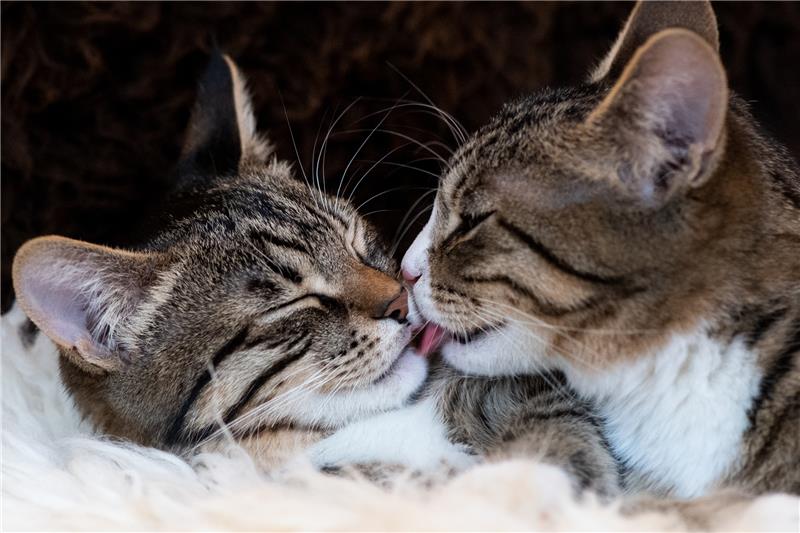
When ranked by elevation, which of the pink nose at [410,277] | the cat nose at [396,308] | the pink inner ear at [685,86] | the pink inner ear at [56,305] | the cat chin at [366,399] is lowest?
the cat chin at [366,399]

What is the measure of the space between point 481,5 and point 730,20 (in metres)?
0.54

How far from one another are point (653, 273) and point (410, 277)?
35 cm

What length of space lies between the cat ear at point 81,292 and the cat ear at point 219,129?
0.32 metres

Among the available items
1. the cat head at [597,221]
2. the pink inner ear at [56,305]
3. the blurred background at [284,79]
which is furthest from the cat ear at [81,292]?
the blurred background at [284,79]

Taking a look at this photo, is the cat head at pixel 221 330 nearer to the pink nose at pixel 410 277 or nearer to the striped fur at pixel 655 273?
the pink nose at pixel 410 277

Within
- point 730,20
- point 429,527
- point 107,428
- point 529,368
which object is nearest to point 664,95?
A: point 529,368

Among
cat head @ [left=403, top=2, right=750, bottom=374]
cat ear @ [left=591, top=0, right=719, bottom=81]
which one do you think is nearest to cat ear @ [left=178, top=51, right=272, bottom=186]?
cat head @ [left=403, top=2, right=750, bottom=374]

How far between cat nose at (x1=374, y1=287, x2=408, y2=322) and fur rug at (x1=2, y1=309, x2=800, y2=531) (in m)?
0.26

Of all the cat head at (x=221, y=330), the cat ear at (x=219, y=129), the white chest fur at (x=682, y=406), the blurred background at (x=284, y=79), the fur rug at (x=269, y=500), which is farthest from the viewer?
the blurred background at (x=284, y=79)

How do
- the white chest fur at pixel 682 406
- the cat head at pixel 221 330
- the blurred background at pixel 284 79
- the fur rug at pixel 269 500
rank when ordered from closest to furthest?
the fur rug at pixel 269 500 → the white chest fur at pixel 682 406 → the cat head at pixel 221 330 → the blurred background at pixel 284 79

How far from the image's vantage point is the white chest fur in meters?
1.10

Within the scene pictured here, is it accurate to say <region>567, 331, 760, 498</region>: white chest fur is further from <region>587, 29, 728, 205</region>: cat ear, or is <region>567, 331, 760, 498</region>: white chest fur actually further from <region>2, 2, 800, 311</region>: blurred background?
<region>2, 2, 800, 311</region>: blurred background

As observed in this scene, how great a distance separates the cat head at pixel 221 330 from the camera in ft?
3.94

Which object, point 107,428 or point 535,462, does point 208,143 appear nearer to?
point 107,428
